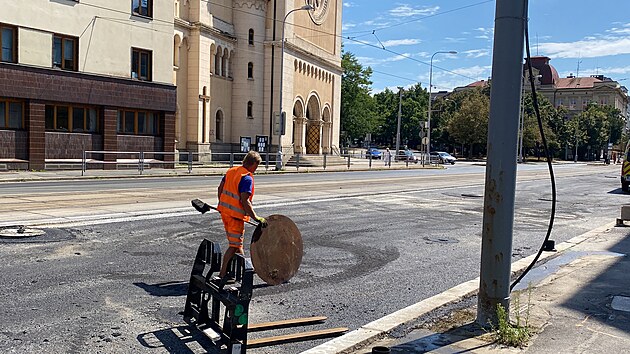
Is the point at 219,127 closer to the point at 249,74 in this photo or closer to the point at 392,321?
the point at 249,74

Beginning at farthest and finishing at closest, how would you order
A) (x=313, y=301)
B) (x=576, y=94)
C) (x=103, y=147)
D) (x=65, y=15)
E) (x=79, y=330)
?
(x=576, y=94)
(x=103, y=147)
(x=65, y=15)
(x=313, y=301)
(x=79, y=330)

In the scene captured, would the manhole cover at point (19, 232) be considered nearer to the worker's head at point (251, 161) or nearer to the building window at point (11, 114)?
the worker's head at point (251, 161)

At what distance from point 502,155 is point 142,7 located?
1192 inches

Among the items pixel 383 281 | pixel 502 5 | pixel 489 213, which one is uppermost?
pixel 502 5

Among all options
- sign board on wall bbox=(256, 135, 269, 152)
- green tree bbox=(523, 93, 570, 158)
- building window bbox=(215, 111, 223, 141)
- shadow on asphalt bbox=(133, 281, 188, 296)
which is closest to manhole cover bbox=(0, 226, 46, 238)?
shadow on asphalt bbox=(133, 281, 188, 296)

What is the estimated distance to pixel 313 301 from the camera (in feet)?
22.4

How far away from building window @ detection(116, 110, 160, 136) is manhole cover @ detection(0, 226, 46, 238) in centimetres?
2246

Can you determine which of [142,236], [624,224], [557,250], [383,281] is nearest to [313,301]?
[383,281]

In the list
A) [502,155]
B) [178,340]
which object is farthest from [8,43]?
[502,155]

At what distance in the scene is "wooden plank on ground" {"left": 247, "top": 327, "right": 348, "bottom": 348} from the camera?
17.1 feet

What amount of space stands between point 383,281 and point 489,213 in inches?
102

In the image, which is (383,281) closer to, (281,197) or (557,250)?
(557,250)

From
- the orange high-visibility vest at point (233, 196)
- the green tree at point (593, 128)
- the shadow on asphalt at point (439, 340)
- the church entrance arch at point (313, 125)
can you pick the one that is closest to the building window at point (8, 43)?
the orange high-visibility vest at point (233, 196)

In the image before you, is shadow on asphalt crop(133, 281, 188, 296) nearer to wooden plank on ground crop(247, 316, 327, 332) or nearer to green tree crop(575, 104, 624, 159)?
wooden plank on ground crop(247, 316, 327, 332)
